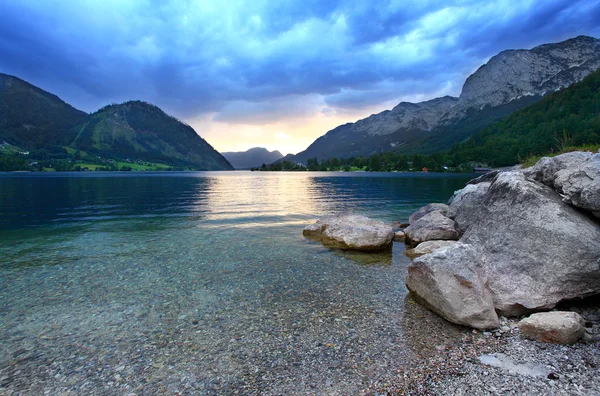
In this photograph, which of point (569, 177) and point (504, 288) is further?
point (569, 177)

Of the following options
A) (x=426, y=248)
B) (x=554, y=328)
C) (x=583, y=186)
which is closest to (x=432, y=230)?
(x=426, y=248)

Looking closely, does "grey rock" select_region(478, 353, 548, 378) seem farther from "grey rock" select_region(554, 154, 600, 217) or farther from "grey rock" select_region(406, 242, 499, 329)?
"grey rock" select_region(554, 154, 600, 217)

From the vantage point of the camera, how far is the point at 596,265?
9.85m

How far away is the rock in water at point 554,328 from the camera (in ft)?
27.7

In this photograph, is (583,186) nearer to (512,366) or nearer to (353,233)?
(512,366)

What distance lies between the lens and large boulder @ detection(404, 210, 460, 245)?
20812 mm

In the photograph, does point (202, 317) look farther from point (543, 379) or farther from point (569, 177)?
point (569, 177)

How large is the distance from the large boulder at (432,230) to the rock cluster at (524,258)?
780 cm

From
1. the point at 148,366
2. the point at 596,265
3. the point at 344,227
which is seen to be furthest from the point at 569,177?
the point at 148,366

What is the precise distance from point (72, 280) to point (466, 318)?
56.9 feet

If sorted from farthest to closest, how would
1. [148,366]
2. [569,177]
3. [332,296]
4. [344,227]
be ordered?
[344,227]
[332,296]
[569,177]
[148,366]

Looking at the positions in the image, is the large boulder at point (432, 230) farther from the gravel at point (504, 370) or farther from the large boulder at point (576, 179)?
the gravel at point (504, 370)

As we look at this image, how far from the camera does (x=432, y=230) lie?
841 inches

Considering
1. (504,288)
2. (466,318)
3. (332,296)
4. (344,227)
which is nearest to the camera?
(466,318)
